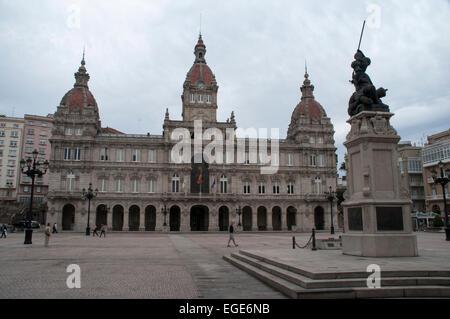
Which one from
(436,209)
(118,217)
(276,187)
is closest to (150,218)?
(118,217)

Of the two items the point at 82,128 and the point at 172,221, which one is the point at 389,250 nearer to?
the point at 172,221

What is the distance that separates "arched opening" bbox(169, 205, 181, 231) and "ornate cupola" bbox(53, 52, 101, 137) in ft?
56.9

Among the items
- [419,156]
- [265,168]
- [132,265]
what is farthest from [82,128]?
[419,156]

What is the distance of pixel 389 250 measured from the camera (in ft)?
39.0

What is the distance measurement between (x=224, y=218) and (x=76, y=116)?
28.6 meters

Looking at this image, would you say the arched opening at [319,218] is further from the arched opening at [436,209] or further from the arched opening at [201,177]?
the arched opening at [201,177]

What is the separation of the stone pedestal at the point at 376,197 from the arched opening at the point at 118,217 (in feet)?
159

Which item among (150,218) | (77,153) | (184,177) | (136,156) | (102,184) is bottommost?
(150,218)

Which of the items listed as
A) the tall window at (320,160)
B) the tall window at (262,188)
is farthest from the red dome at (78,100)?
the tall window at (320,160)

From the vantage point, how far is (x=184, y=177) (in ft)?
187

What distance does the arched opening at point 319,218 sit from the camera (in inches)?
2424

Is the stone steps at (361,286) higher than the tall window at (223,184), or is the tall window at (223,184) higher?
the tall window at (223,184)

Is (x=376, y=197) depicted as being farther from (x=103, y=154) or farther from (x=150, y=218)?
(x=103, y=154)
